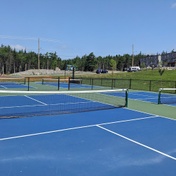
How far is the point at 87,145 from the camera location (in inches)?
272

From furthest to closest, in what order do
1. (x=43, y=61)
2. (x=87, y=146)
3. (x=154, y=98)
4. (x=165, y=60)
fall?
1. (x=43, y=61)
2. (x=165, y=60)
3. (x=154, y=98)
4. (x=87, y=146)

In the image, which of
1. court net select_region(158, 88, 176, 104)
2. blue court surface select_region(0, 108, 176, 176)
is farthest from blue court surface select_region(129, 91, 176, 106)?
blue court surface select_region(0, 108, 176, 176)

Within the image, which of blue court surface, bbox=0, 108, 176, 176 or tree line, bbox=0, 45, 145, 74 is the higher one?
tree line, bbox=0, 45, 145, 74

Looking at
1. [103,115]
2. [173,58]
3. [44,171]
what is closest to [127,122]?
[103,115]

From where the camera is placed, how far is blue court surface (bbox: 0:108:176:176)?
5.27 meters

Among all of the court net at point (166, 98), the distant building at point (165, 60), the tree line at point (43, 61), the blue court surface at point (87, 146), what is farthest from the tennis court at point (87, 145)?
the tree line at point (43, 61)

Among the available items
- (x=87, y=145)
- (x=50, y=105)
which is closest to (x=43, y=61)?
(x=50, y=105)

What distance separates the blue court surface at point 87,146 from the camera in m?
5.27

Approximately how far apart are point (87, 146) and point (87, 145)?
86 mm

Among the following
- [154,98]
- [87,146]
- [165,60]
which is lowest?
Answer: [87,146]

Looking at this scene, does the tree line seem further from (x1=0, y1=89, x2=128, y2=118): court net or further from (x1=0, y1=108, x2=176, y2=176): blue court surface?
(x1=0, y1=108, x2=176, y2=176): blue court surface

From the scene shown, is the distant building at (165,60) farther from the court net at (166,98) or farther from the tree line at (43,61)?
the court net at (166,98)

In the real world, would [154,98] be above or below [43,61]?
below

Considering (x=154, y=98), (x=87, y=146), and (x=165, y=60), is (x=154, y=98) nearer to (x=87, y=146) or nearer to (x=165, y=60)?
(x=87, y=146)
